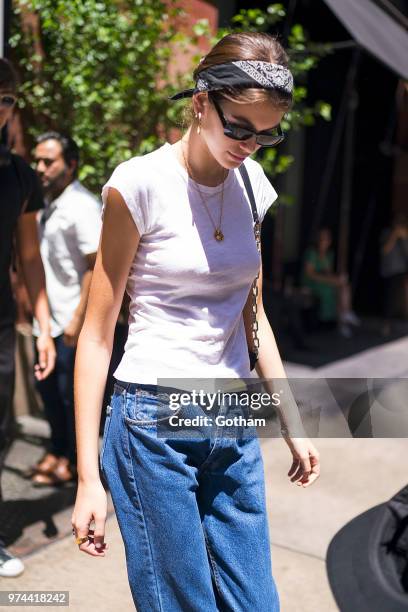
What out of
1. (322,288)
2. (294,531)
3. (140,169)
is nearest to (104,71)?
(294,531)

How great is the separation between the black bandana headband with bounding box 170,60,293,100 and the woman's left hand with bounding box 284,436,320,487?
0.87 m

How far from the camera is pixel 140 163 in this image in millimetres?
1708

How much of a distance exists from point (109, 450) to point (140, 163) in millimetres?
657

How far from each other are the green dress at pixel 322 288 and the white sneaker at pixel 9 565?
22.1 feet

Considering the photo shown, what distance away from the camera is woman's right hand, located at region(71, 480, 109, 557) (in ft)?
5.36

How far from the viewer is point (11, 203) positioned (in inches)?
120

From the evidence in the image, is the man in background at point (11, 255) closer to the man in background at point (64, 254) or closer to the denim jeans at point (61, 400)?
the man in background at point (64, 254)

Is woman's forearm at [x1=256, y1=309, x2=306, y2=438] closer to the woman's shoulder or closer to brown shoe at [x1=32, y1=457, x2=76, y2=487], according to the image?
the woman's shoulder

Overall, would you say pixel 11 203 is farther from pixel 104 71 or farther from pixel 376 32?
pixel 376 32

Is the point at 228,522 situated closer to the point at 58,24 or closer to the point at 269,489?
the point at 269,489

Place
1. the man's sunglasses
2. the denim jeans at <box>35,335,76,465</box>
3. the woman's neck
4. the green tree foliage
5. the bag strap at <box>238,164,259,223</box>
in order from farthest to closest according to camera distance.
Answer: the green tree foliage, the denim jeans at <box>35,335,76,465</box>, the man's sunglasses, the bag strap at <box>238,164,259,223</box>, the woman's neck

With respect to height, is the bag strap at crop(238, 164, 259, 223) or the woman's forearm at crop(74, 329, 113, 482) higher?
the bag strap at crop(238, 164, 259, 223)

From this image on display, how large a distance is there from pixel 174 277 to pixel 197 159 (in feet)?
0.94

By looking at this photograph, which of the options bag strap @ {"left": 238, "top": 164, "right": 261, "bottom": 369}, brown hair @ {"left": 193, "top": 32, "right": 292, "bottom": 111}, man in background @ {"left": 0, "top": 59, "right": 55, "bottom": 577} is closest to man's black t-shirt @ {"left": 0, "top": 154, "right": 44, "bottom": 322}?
man in background @ {"left": 0, "top": 59, "right": 55, "bottom": 577}
